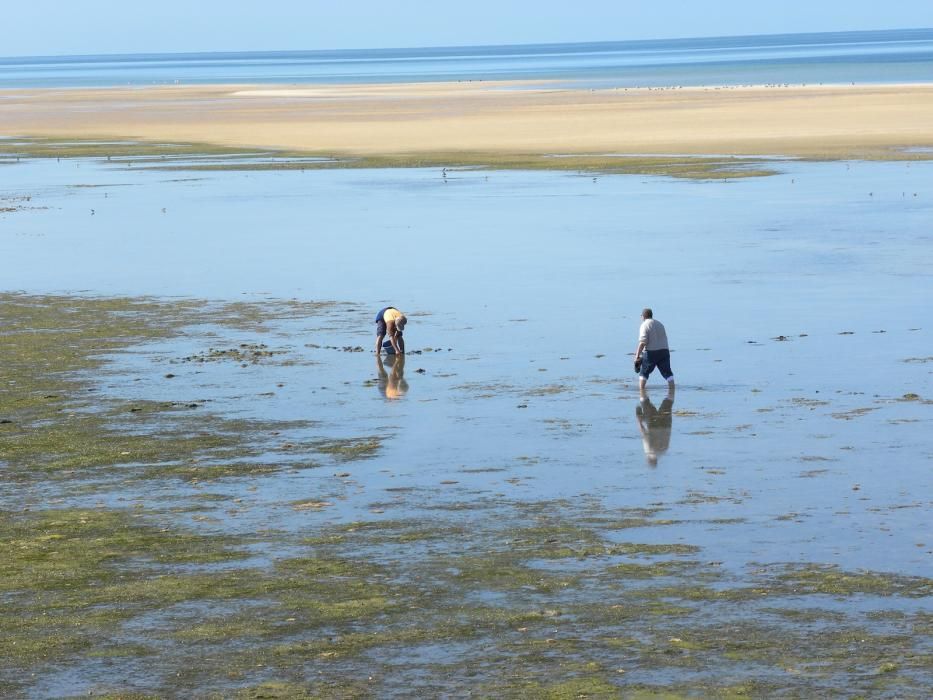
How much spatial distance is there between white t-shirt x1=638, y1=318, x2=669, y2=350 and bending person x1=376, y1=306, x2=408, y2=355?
4.89 m

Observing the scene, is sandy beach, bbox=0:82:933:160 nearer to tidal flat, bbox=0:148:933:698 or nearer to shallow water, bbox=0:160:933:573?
shallow water, bbox=0:160:933:573

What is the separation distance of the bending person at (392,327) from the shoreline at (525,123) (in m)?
37.0

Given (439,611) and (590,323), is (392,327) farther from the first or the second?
(439,611)

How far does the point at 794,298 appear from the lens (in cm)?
3136

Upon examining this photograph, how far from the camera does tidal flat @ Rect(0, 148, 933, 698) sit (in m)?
12.9

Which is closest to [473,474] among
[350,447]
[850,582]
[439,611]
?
[350,447]

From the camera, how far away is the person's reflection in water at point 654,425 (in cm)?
1981

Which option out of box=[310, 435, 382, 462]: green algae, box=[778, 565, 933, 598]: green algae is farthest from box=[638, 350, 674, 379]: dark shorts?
box=[778, 565, 933, 598]: green algae

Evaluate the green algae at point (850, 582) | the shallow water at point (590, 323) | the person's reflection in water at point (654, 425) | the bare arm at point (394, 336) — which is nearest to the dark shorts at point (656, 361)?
the person's reflection in water at point (654, 425)

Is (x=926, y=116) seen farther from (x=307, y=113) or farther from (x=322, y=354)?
(x=322, y=354)

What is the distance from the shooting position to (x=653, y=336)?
23.0 meters

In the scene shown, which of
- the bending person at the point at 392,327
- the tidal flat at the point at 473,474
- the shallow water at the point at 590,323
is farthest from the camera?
the bending person at the point at 392,327

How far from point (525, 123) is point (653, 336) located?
7081cm

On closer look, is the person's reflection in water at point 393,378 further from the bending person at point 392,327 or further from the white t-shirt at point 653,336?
the white t-shirt at point 653,336
